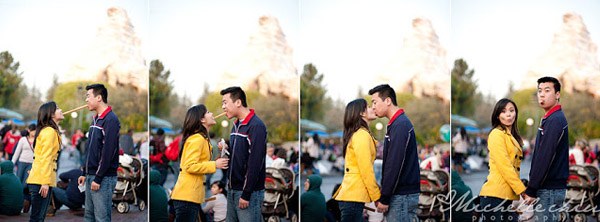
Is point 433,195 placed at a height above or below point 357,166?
below

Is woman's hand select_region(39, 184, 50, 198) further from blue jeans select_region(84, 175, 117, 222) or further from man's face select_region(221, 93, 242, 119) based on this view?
man's face select_region(221, 93, 242, 119)

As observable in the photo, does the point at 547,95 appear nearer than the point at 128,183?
Yes

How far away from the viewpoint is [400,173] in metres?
5.88

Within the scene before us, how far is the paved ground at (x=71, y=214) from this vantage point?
21.7ft

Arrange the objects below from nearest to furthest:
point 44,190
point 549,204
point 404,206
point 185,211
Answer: point 404,206
point 549,204
point 185,211
point 44,190

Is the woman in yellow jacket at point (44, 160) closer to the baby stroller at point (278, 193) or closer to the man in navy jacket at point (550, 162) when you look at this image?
the baby stroller at point (278, 193)

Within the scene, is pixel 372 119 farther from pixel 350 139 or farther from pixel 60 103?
pixel 60 103

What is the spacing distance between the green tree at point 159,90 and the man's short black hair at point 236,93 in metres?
0.50

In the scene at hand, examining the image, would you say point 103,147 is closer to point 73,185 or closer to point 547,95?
point 73,185

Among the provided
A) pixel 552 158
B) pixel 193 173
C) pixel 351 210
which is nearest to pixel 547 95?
pixel 552 158

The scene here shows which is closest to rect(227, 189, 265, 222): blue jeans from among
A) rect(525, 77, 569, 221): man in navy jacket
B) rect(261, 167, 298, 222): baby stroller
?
rect(261, 167, 298, 222): baby stroller

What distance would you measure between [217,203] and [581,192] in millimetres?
3007

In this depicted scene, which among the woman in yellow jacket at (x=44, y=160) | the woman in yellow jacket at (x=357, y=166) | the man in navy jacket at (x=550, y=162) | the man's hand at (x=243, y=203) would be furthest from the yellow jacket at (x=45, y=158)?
the man in navy jacket at (x=550, y=162)

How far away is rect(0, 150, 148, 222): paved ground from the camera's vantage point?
21.7ft
